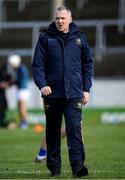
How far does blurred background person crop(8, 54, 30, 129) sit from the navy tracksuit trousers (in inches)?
605

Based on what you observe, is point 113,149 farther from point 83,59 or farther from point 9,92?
point 9,92

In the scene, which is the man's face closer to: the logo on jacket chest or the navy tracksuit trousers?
the logo on jacket chest

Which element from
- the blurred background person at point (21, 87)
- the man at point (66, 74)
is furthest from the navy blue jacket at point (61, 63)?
the blurred background person at point (21, 87)

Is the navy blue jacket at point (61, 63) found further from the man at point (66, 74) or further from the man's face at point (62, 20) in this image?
the man's face at point (62, 20)

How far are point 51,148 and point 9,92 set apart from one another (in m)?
18.7

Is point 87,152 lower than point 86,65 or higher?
lower

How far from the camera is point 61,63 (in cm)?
1270

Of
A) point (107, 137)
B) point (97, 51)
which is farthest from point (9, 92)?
point (107, 137)

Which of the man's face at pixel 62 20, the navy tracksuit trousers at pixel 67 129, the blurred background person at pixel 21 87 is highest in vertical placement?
the man's face at pixel 62 20

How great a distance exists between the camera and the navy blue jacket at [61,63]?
12703mm

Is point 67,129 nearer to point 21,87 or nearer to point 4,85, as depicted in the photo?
point 4,85

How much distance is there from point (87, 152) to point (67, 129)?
5.87 metres

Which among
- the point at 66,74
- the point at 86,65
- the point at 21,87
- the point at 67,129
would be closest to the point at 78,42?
the point at 86,65

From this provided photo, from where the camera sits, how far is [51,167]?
13.1 metres
